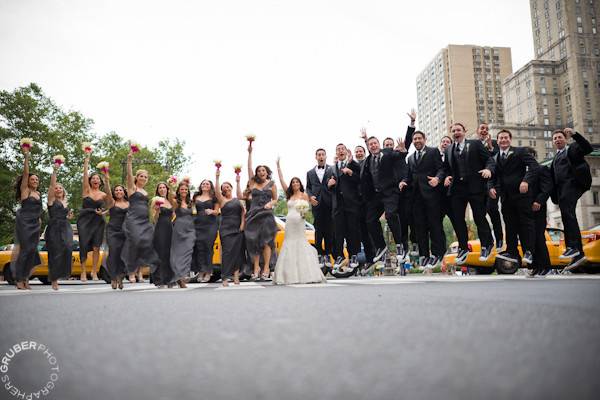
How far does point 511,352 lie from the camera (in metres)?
1.86

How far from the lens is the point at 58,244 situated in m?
10.3

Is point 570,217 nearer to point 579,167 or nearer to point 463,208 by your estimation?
point 579,167

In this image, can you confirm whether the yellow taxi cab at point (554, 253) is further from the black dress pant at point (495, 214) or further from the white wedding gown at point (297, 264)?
the white wedding gown at point (297, 264)

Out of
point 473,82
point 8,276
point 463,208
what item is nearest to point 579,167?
point 463,208

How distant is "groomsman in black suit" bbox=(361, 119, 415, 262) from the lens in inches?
418

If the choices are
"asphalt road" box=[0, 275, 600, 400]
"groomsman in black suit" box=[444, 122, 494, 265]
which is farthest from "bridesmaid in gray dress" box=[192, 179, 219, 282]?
"asphalt road" box=[0, 275, 600, 400]

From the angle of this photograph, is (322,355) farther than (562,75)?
No

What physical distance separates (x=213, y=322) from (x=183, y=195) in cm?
755

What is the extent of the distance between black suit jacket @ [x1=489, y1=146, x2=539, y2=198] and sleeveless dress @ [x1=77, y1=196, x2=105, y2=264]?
325 inches

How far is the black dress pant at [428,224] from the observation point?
394 inches

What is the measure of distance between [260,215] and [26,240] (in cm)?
451

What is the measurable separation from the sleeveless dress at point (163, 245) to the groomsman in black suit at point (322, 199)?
10.5ft

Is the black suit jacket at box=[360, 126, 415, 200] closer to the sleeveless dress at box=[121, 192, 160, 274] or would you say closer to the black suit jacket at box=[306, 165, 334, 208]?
the black suit jacket at box=[306, 165, 334, 208]

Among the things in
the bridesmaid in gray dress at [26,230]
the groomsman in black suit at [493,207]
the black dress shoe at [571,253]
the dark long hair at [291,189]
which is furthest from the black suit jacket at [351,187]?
the bridesmaid in gray dress at [26,230]
